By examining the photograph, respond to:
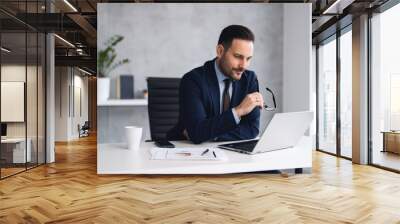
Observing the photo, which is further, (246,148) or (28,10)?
(28,10)

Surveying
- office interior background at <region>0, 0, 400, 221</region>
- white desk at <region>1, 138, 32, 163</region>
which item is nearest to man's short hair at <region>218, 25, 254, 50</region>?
office interior background at <region>0, 0, 400, 221</region>

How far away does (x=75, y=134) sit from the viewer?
48.8ft

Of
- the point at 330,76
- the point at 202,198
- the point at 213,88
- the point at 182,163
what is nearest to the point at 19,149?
the point at 182,163

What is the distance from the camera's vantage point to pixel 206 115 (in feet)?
16.9

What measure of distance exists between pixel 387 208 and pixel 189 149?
8.01 ft

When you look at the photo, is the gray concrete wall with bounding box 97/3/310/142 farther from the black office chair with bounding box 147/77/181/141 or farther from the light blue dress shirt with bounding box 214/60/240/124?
the light blue dress shirt with bounding box 214/60/240/124

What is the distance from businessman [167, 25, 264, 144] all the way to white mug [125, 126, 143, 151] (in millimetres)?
398

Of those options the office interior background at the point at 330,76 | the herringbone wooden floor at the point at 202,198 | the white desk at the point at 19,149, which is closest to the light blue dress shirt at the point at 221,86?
the herringbone wooden floor at the point at 202,198

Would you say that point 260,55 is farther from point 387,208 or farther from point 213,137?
point 387,208

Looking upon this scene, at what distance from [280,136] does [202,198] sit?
1.37 m

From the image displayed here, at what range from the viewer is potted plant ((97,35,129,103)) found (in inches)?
206

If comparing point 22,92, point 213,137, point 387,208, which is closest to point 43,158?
point 22,92

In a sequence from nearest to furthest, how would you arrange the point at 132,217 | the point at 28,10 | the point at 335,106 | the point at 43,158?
the point at 132,217
the point at 28,10
the point at 43,158
the point at 335,106

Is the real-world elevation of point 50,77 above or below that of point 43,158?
above
